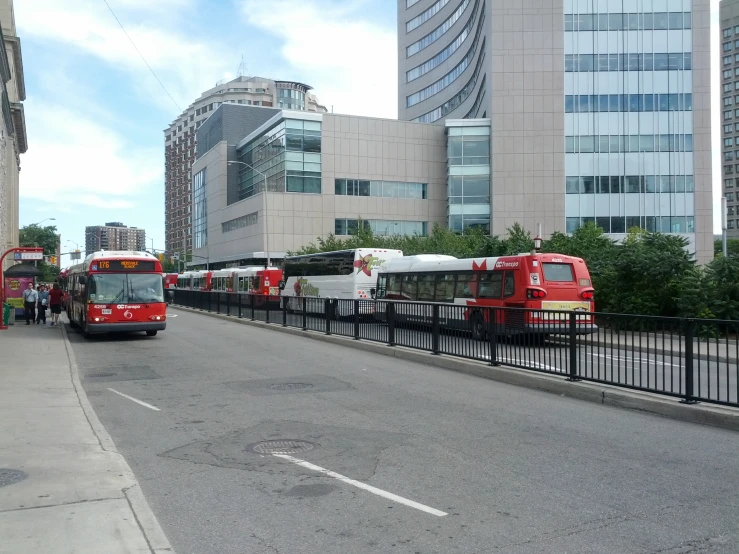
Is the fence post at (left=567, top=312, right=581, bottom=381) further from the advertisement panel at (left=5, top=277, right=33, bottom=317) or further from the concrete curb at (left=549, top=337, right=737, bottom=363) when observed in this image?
the advertisement panel at (left=5, top=277, right=33, bottom=317)

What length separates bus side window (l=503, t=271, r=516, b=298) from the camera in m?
19.6

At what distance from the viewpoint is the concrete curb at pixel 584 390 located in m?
8.59

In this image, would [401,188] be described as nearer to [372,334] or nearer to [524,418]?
[372,334]

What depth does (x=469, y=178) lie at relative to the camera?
69.3 metres

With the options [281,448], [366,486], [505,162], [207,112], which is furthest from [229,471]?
[207,112]

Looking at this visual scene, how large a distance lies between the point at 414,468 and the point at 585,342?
5317 mm

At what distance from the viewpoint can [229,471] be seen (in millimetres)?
6566

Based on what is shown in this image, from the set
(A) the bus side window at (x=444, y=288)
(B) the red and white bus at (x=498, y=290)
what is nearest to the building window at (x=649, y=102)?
(B) the red and white bus at (x=498, y=290)

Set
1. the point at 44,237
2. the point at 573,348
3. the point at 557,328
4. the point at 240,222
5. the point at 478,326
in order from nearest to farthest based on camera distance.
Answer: the point at 573,348 → the point at 557,328 → the point at 478,326 → the point at 240,222 → the point at 44,237

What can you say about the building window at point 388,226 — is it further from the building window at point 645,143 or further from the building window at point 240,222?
the building window at point 645,143

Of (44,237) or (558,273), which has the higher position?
(44,237)

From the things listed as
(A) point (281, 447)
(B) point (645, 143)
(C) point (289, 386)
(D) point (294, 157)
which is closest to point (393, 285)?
(C) point (289, 386)

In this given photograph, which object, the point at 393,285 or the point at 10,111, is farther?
the point at 10,111

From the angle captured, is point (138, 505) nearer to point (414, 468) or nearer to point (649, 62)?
point (414, 468)
